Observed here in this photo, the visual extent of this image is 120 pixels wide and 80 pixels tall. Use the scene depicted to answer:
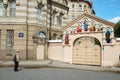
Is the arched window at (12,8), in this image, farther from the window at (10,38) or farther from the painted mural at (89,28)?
the painted mural at (89,28)

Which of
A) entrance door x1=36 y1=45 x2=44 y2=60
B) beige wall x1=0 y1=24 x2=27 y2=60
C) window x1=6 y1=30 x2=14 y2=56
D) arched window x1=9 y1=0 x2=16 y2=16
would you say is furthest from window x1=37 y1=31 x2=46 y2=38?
arched window x1=9 y1=0 x2=16 y2=16

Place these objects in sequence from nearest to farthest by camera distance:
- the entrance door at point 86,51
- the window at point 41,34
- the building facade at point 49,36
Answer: the building facade at point 49,36 → the entrance door at point 86,51 → the window at point 41,34

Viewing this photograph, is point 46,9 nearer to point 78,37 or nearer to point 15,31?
point 15,31

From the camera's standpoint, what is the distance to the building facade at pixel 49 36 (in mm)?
20391

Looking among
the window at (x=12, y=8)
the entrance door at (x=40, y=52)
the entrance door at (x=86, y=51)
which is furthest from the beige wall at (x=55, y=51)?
the window at (x=12, y=8)

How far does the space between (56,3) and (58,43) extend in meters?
7.74

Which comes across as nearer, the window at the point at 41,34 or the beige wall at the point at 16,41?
the beige wall at the point at 16,41

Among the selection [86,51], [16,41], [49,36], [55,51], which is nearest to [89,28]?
[86,51]

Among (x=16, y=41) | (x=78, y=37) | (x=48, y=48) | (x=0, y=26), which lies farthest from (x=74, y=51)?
(x=0, y=26)

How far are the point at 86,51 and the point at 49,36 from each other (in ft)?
24.2

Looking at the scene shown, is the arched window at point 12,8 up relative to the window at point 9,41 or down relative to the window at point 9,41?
up

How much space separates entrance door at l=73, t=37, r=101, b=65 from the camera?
21125 millimetres

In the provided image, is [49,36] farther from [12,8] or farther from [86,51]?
[86,51]

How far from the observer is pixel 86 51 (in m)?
21.8
